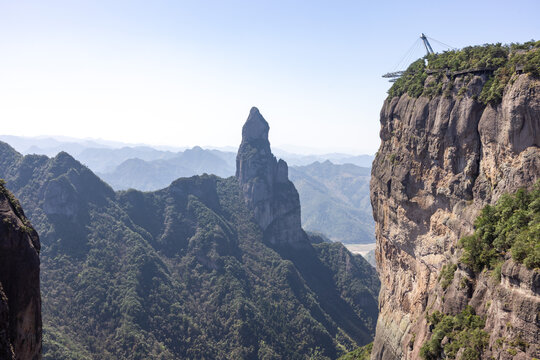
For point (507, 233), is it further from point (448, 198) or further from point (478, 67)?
point (478, 67)

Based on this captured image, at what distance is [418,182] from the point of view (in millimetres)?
42344

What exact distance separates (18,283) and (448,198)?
39.3 metres

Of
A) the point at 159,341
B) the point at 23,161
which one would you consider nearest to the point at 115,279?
the point at 159,341

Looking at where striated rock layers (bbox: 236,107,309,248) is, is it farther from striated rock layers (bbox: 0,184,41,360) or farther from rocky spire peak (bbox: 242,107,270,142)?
striated rock layers (bbox: 0,184,41,360)

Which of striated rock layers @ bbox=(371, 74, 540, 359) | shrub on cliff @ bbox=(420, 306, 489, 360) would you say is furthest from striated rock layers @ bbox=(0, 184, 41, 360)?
striated rock layers @ bbox=(371, 74, 540, 359)

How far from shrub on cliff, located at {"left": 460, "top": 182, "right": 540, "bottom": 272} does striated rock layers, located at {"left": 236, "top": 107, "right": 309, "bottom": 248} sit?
445 ft

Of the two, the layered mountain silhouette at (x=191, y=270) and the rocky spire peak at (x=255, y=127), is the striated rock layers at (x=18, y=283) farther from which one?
the rocky spire peak at (x=255, y=127)

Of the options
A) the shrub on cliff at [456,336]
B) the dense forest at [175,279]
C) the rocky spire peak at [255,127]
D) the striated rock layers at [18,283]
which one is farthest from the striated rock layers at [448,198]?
the rocky spire peak at [255,127]

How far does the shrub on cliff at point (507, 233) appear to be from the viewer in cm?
2378

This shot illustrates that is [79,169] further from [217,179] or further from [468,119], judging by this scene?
[468,119]

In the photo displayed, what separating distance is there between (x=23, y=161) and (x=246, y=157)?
94991mm

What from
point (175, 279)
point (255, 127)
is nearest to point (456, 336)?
point (175, 279)

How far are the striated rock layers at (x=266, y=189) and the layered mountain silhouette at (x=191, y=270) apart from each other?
0.52 metres

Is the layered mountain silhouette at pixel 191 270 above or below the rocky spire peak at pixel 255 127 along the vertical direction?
below
